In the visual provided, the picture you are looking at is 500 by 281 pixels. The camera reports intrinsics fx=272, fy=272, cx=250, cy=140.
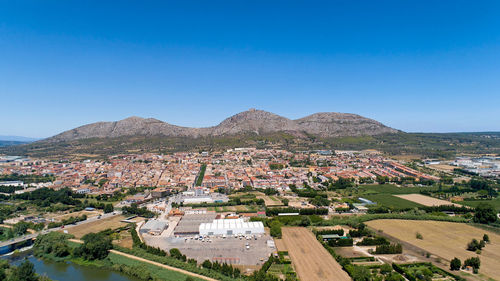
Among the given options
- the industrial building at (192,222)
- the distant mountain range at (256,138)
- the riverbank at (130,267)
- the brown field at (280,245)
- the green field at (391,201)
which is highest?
the distant mountain range at (256,138)

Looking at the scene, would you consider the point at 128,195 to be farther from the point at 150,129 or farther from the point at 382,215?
the point at 150,129

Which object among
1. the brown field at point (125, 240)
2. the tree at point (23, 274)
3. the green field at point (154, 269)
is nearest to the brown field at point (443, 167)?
the green field at point (154, 269)

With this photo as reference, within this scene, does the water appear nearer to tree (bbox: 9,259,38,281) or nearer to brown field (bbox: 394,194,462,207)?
tree (bbox: 9,259,38,281)

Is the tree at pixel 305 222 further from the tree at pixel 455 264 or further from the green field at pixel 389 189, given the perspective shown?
the green field at pixel 389 189

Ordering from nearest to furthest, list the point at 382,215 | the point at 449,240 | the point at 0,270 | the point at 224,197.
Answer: the point at 0,270, the point at 449,240, the point at 382,215, the point at 224,197

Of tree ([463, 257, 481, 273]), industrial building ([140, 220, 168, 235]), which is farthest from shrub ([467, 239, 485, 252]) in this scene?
industrial building ([140, 220, 168, 235])

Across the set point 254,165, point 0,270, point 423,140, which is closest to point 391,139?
point 423,140
